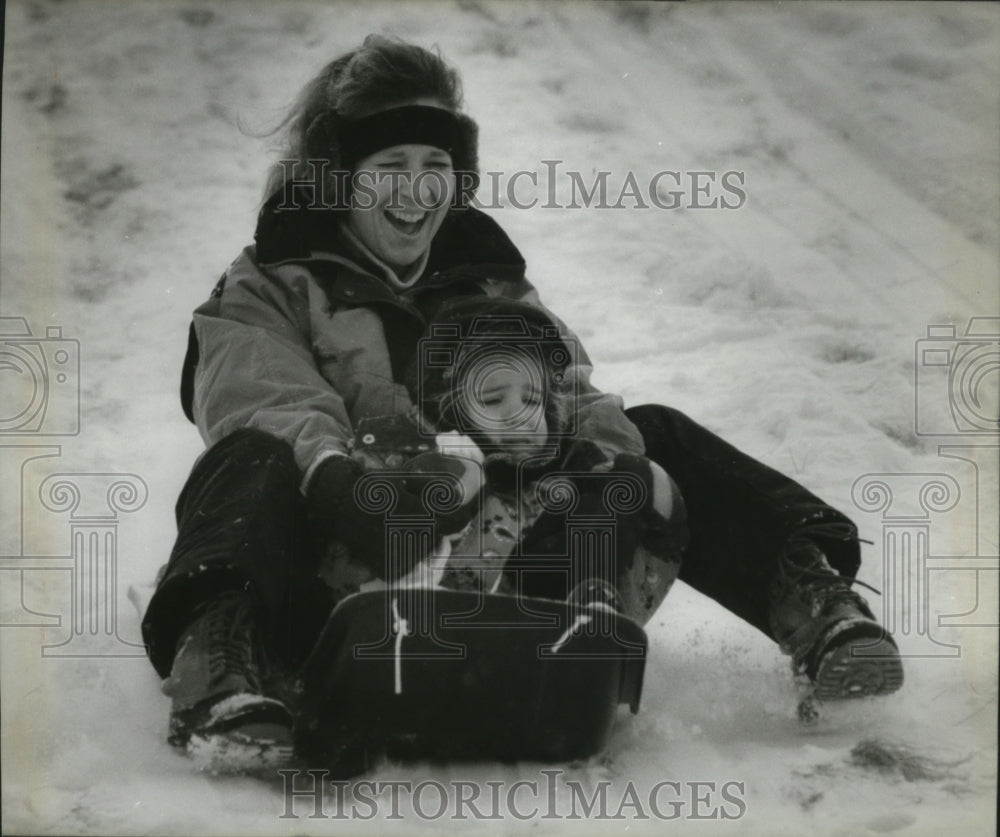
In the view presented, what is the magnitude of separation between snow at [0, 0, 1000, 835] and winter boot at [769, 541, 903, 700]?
50 mm

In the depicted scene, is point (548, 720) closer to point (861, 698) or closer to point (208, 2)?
point (861, 698)

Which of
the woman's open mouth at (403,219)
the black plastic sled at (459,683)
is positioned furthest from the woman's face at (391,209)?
the black plastic sled at (459,683)

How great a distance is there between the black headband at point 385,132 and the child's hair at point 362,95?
2cm

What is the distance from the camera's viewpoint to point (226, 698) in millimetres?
3080

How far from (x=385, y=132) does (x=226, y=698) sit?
47.9 inches

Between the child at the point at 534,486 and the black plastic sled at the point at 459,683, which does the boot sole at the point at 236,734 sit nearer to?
the black plastic sled at the point at 459,683

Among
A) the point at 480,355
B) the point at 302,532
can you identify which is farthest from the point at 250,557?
the point at 480,355

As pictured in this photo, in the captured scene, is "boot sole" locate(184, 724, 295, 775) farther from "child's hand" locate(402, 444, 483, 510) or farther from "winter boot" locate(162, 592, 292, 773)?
"child's hand" locate(402, 444, 483, 510)

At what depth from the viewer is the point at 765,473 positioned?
3.52 m

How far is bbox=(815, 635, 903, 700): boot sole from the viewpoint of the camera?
3.35 meters

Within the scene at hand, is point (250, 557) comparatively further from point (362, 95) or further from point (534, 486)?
point (362, 95)

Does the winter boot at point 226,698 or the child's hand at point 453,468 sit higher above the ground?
the child's hand at point 453,468

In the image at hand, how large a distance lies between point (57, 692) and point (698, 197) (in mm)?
1708

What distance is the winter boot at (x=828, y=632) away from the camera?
3.35 m
